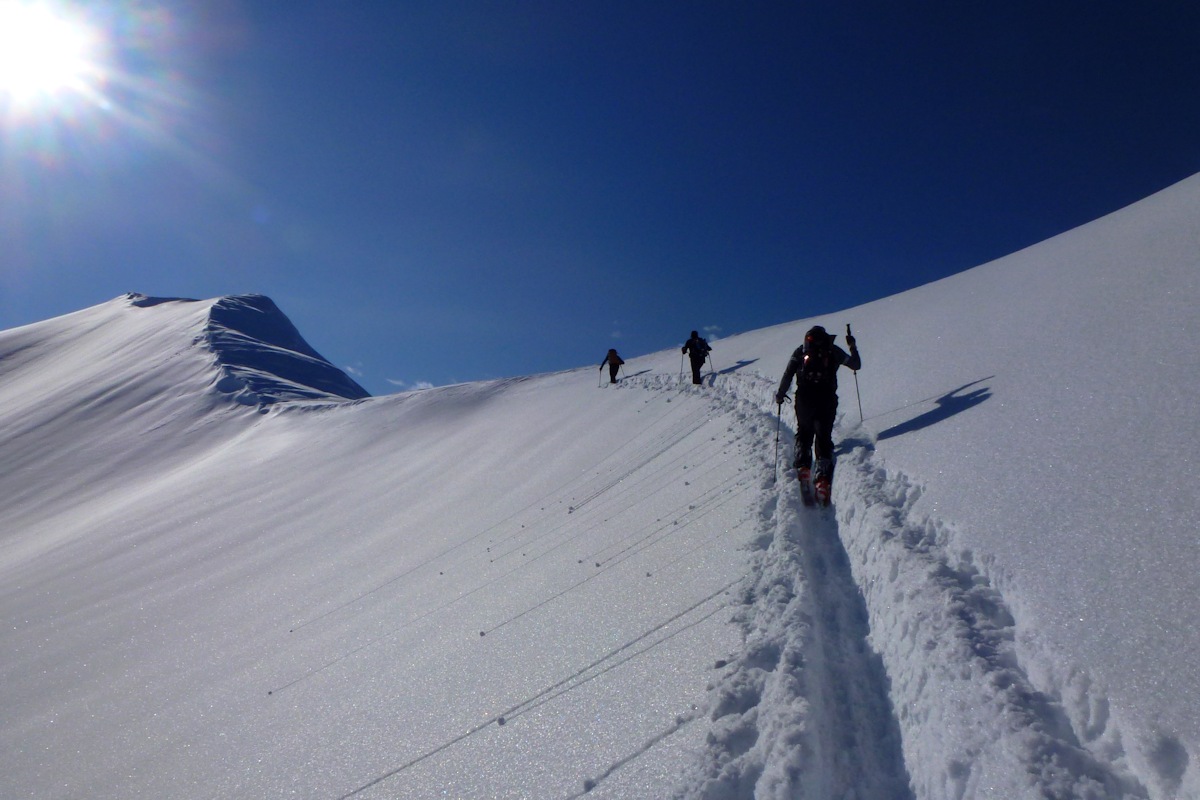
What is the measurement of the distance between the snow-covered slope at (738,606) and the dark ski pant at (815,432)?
0.33m

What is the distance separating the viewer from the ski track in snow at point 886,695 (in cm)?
254

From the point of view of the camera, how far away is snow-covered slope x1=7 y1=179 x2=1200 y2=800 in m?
2.95

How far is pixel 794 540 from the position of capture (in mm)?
5375

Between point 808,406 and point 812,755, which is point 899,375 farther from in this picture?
point 812,755

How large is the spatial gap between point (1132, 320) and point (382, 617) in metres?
8.37

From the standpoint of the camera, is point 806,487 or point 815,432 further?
point 815,432

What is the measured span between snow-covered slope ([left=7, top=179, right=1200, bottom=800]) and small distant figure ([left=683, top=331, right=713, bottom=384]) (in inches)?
35.4

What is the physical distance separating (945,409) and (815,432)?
1.28 metres

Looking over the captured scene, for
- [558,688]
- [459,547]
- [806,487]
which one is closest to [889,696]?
[558,688]

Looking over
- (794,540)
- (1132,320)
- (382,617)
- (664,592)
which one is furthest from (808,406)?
(382,617)

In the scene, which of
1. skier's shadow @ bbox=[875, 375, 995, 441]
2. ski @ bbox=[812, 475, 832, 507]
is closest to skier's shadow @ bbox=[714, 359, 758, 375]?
skier's shadow @ bbox=[875, 375, 995, 441]

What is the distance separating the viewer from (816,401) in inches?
263

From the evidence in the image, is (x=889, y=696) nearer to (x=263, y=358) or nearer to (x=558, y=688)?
(x=558, y=688)

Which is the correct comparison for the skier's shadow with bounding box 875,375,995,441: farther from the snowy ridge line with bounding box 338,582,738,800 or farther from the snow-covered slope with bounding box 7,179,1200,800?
the snowy ridge line with bounding box 338,582,738,800
